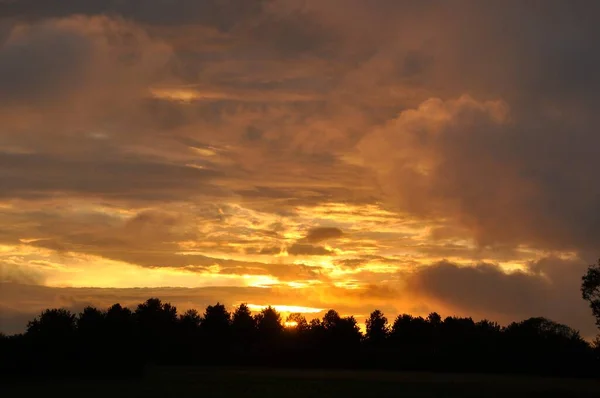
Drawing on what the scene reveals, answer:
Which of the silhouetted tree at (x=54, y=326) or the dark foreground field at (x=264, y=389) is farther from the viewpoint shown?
the silhouetted tree at (x=54, y=326)

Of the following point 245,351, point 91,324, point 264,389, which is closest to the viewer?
point 264,389

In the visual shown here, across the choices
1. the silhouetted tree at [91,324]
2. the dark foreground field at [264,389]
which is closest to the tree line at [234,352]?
the silhouetted tree at [91,324]

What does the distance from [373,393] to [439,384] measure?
25.8 metres

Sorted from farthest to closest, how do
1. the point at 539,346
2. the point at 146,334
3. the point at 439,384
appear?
the point at 539,346, the point at 146,334, the point at 439,384

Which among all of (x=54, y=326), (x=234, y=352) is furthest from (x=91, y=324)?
(x=234, y=352)

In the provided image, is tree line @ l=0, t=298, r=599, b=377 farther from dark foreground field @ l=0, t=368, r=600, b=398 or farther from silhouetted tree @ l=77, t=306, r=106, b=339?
dark foreground field @ l=0, t=368, r=600, b=398

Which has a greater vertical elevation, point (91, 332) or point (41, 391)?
point (91, 332)

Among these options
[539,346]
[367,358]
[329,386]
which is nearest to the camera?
[329,386]

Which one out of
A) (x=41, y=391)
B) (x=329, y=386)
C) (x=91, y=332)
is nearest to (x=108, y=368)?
(x=91, y=332)

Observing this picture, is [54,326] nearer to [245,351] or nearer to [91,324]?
[91,324]

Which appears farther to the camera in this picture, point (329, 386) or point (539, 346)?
point (539, 346)

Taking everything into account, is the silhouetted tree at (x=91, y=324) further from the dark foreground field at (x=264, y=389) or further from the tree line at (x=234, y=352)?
the dark foreground field at (x=264, y=389)

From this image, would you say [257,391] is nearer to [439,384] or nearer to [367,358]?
[439,384]

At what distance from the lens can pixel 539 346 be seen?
164 m
